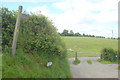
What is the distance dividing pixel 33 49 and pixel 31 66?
1.02m

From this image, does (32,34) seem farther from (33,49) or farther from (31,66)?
(31,66)

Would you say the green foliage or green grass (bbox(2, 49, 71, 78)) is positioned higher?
the green foliage

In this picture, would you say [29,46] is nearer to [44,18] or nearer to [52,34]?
[52,34]

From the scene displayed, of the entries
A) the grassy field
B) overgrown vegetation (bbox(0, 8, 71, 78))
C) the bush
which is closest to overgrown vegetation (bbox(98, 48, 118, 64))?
the bush

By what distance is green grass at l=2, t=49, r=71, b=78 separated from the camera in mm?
3748

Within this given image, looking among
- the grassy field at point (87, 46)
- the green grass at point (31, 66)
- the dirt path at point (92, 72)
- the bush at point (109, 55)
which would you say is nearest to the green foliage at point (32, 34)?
the green grass at point (31, 66)

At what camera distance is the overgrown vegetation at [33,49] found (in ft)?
13.6

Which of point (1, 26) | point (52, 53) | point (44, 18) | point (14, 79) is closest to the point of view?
point (14, 79)

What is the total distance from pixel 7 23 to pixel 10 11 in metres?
0.64

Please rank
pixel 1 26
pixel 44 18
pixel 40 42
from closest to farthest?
1. pixel 1 26
2. pixel 40 42
3. pixel 44 18

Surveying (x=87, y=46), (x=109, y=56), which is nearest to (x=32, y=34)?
(x=109, y=56)

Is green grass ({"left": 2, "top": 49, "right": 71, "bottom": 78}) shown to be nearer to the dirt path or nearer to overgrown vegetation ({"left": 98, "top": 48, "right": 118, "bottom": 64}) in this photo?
the dirt path

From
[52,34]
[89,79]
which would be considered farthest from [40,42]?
[89,79]

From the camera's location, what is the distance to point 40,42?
204 inches
